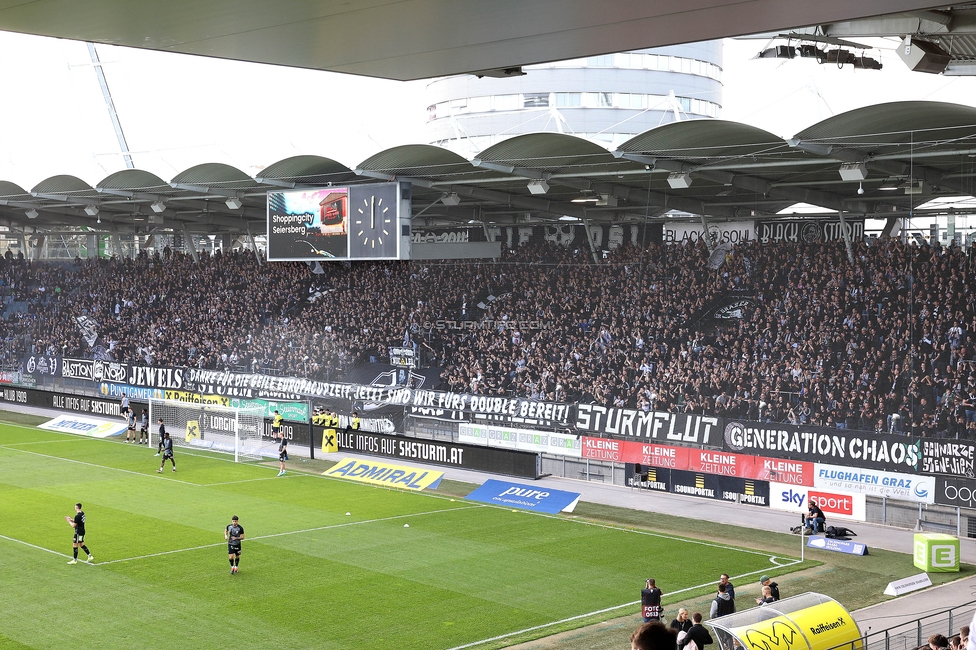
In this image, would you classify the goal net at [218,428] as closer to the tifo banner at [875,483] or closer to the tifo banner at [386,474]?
the tifo banner at [386,474]

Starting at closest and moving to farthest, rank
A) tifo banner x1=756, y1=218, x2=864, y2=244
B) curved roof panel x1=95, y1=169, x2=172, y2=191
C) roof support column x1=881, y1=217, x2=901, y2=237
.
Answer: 1. roof support column x1=881, y1=217, x2=901, y2=237
2. tifo banner x1=756, y1=218, x2=864, y2=244
3. curved roof panel x1=95, y1=169, x2=172, y2=191

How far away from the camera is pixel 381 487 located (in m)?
31.3

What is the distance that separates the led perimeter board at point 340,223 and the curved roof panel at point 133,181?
5.05 m

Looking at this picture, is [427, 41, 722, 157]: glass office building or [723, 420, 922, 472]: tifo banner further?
[427, 41, 722, 157]: glass office building

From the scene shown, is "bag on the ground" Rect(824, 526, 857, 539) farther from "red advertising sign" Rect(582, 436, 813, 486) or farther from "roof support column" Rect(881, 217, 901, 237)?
"roof support column" Rect(881, 217, 901, 237)

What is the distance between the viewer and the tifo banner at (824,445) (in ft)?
81.9

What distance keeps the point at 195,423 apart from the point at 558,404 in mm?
15189

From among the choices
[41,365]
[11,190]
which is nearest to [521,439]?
[41,365]

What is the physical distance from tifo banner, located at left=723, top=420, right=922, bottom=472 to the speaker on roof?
41.5ft

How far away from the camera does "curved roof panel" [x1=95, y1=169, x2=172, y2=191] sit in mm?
41156

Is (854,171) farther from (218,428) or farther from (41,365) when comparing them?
(41,365)

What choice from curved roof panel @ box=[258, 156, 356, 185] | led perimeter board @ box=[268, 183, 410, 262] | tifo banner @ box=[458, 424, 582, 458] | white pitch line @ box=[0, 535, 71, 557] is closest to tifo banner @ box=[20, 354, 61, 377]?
led perimeter board @ box=[268, 183, 410, 262]

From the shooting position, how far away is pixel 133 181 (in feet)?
139

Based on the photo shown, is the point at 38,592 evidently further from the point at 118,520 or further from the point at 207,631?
the point at 118,520
